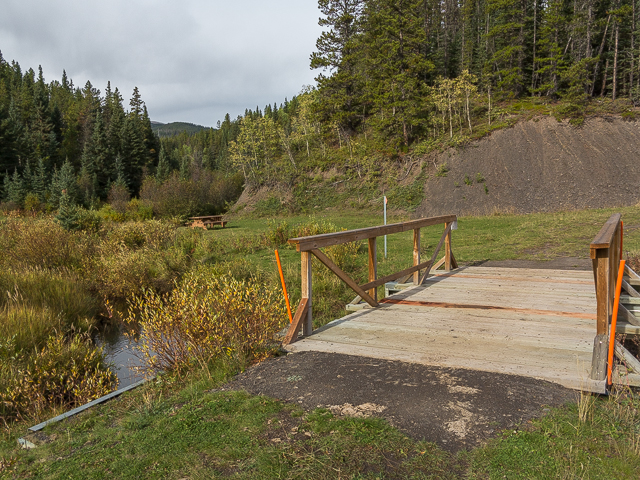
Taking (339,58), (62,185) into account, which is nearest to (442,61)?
(339,58)

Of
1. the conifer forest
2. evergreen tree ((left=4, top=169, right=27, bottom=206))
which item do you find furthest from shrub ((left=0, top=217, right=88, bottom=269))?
evergreen tree ((left=4, top=169, right=27, bottom=206))

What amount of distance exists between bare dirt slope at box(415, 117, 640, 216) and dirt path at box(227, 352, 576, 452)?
25713 mm

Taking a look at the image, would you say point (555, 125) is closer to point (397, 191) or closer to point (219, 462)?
point (397, 191)

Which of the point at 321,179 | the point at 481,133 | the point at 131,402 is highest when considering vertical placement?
the point at 481,133

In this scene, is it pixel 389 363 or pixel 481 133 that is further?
pixel 481 133

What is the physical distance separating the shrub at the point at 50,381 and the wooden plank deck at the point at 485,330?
2744mm

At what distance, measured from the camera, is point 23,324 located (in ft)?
22.4

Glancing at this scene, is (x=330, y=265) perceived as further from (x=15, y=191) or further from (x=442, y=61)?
(x=15, y=191)

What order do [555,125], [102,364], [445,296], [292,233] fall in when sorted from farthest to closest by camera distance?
[555,125], [292,233], [445,296], [102,364]

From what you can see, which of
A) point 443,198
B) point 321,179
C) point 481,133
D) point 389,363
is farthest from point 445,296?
point 321,179

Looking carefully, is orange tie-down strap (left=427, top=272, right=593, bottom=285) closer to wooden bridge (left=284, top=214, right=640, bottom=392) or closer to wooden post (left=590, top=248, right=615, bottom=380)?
wooden bridge (left=284, top=214, right=640, bottom=392)

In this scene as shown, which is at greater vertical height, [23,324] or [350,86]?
[350,86]

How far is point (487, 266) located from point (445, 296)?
143 inches

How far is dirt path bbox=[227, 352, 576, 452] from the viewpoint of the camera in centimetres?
301
